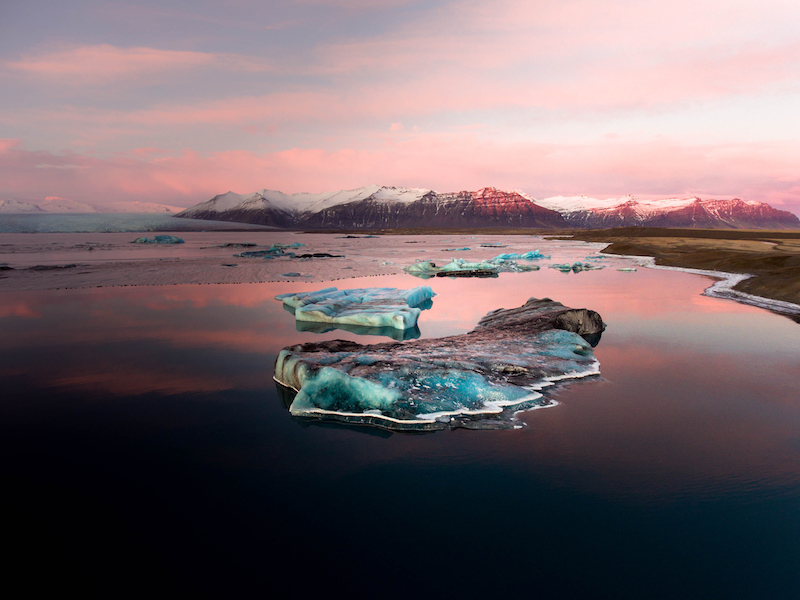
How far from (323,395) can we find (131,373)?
4.36 meters

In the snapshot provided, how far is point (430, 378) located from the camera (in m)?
6.93

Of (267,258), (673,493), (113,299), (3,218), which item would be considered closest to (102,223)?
(3,218)

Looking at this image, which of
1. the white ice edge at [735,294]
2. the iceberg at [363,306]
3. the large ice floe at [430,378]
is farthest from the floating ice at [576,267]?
the large ice floe at [430,378]

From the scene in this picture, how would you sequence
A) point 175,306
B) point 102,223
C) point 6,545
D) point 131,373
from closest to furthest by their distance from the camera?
point 6,545 → point 131,373 → point 175,306 → point 102,223

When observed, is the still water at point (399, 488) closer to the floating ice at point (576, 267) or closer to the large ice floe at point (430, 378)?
the large ice floe at point (430, 378)

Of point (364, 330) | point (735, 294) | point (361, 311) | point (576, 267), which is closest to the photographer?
point (364, 330)

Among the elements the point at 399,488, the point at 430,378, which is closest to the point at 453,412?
the point at 430,378

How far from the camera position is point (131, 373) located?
854 cm

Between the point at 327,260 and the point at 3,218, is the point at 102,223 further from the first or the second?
the point at 327,260

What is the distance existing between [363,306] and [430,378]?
7148 mm

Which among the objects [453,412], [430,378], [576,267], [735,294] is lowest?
[453,412]

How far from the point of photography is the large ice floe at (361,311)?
12.1 metres

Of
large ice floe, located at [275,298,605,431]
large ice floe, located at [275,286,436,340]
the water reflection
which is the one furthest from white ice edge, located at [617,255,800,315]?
the water reflection

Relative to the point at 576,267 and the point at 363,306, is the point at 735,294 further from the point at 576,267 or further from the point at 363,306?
the point at 363,306
